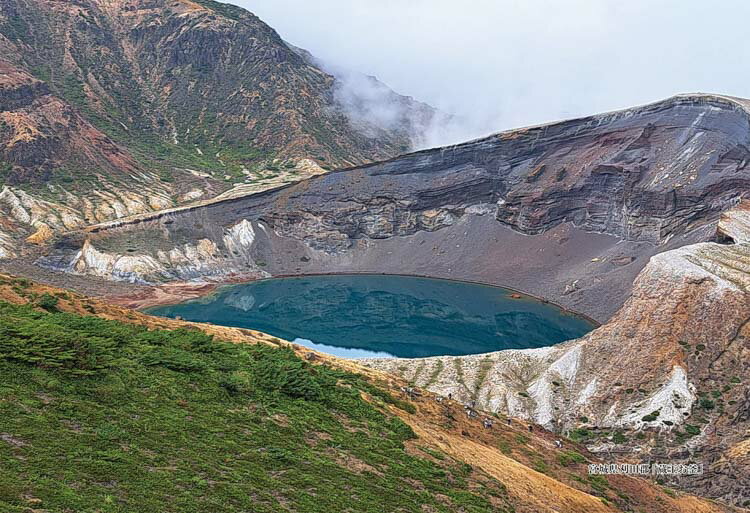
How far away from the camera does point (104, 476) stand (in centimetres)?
1257

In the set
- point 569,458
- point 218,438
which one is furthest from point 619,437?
point 218,438

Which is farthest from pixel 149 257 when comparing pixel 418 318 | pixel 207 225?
pixel 418 318

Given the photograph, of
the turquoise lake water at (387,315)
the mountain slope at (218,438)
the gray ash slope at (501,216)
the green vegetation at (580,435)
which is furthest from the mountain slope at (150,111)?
the green vegetation at (580,435)

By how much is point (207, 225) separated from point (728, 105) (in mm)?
92718

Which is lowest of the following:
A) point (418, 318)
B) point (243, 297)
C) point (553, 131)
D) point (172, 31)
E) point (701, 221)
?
point (243, 297)

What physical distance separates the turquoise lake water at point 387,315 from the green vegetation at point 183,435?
43.8 metres

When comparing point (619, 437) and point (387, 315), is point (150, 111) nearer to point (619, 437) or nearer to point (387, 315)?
point (387, 315)

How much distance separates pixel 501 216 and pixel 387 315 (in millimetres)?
39355

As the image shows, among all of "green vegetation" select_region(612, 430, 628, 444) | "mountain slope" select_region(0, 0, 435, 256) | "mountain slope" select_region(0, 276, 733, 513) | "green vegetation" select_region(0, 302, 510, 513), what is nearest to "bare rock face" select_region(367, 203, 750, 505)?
"green vegetation" select_region(612, 430, 628, 444)

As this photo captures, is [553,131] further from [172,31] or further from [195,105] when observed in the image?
[172,31]

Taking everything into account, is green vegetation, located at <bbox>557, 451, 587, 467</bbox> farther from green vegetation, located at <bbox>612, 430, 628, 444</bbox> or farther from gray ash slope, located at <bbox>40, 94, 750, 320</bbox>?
gray ash slope, located at <bbox>40, 94, 750, 320</bbox>

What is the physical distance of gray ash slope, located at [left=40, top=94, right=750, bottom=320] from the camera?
283ft

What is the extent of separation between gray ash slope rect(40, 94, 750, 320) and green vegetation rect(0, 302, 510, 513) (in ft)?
214

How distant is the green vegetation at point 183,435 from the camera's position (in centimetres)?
1258
